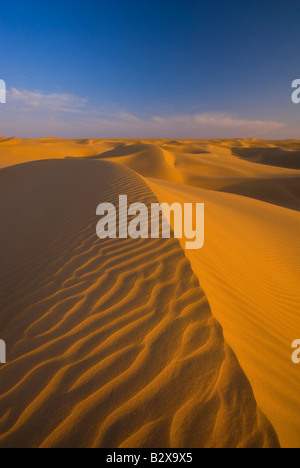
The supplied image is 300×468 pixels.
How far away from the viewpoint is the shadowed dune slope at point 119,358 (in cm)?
131

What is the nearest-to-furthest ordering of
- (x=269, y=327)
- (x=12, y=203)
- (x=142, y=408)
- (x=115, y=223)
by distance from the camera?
1. (x=142, y=408)
2. (x=269, y=327)
3. (x=115, y=223)
4. (x=12, y=203)

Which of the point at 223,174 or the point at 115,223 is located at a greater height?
the point at 223,174

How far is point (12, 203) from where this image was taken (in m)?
6.67

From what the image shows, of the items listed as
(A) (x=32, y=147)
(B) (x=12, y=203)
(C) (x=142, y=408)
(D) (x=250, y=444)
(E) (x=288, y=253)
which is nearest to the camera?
(D) (x=250, y=444)

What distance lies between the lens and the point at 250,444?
124 cm

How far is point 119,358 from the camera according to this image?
169cm

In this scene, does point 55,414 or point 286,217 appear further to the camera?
point 286,217

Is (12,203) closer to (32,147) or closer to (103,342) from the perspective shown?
(103,342)

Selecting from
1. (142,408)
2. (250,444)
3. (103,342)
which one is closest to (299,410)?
(250,444)

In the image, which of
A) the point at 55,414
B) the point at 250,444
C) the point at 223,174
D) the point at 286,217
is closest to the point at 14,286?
the point at 55,414

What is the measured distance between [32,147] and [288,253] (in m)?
32.1

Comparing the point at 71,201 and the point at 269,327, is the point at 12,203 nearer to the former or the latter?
the point at 71,201

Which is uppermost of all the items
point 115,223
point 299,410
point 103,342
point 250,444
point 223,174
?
point 223,174

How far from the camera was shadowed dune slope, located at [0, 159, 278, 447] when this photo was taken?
4.31ft
